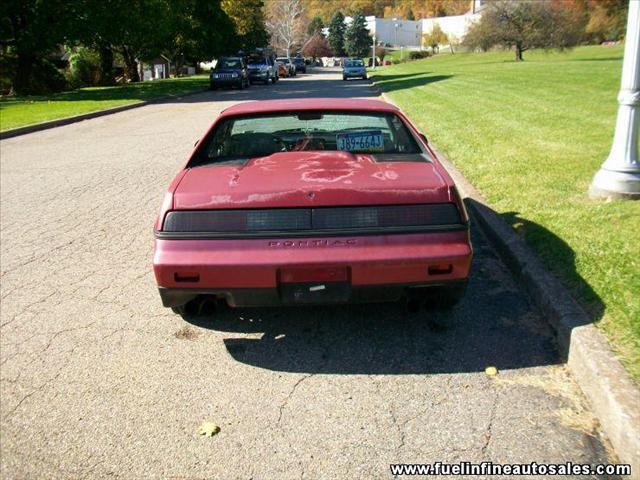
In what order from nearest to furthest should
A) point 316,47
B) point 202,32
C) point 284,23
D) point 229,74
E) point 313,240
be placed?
1. point 313,240
2. point 229,74
3. point 202,32
4. point 284,23
5. point 316,47

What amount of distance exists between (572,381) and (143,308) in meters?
2.87

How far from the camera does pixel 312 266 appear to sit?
3.14m

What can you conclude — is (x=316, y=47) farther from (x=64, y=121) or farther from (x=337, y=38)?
(x=64, y=121)

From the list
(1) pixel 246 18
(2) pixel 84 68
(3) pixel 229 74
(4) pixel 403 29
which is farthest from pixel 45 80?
(4) pixel 403 29

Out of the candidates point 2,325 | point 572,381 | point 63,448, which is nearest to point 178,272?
point 63,448

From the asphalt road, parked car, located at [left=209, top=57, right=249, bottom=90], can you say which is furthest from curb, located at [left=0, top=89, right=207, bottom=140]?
the asphalt road

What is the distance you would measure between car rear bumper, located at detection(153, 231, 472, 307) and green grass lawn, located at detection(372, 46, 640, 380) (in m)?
1.08

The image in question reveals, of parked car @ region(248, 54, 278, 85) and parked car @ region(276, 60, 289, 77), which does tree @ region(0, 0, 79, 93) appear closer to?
parked car @ region(248, 54, 278, 85)

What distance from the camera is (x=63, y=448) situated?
2.71 meters

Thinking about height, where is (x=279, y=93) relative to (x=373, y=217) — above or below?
below

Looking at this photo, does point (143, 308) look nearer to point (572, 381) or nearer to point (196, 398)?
point (196, 398)

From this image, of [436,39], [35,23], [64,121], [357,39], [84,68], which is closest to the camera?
[64,121]

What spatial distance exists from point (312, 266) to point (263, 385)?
0.72m

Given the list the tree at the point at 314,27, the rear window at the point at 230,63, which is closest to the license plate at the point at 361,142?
the rear window at the point at 230,63
